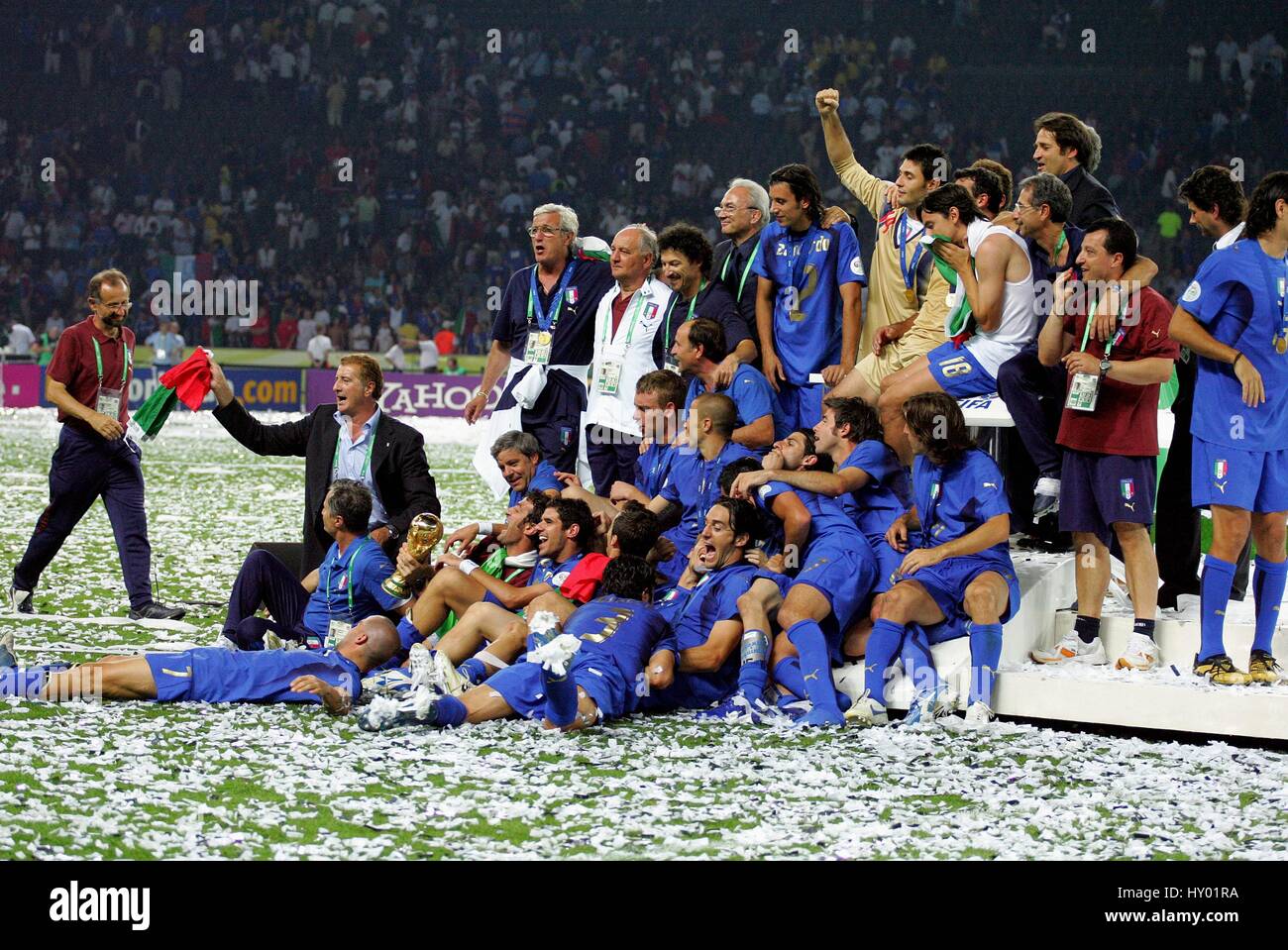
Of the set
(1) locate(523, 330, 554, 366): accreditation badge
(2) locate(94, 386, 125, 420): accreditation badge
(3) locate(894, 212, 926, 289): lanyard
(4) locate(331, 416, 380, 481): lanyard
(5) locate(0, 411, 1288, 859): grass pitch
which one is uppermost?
(3) locate(894, 212, 926, 289): lanyard

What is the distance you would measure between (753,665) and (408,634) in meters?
1.55

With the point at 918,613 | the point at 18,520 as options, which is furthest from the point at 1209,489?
the point at 18,520

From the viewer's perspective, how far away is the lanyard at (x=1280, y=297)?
20.7 feet

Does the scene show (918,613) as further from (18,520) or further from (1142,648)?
(18,520)

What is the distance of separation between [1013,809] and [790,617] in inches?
61.8

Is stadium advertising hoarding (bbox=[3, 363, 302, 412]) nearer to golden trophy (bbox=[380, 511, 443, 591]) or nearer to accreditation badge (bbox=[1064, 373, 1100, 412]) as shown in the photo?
golden trophy (bbox=[380, 511, 443, 591])

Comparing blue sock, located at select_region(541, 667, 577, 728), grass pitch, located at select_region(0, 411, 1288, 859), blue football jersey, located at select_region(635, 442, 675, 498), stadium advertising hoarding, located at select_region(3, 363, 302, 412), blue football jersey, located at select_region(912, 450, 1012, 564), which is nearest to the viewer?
grass pitch, located at select_region(0, 411, 1288, 859)

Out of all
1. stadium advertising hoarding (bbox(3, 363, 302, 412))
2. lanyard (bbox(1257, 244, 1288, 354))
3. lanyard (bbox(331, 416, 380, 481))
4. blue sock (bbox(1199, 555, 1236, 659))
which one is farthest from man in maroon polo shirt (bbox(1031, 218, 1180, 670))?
stadium advertising hoarding (bbox(3, 363, 302, 412))

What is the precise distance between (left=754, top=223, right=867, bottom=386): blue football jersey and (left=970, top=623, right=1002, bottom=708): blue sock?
2.47 m

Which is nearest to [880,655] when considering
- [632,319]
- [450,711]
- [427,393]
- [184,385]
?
[450,711]

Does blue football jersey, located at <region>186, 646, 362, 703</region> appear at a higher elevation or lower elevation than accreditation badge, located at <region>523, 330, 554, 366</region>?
lower

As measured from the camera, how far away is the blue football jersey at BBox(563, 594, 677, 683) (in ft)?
21.3

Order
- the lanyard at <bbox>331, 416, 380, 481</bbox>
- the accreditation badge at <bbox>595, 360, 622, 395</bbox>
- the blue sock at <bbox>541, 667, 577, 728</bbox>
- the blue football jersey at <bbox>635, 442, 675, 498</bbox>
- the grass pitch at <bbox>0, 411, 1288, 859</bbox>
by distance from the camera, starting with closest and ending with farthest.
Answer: the grass pitch at <bbox>0, 411, 1288, 859</bbox> → the blue sock at <bbox>541, 667, 577, 728</bbox> → the blue football jersey at <bbox>635, 442, 675, 498</bbox> → the lanyard at <bbox>331, 416, 380, 481</bbox> → the accreditation badge at <bbox>595, 360, 622, 395</bbox>

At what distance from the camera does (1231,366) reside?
6426 mm
